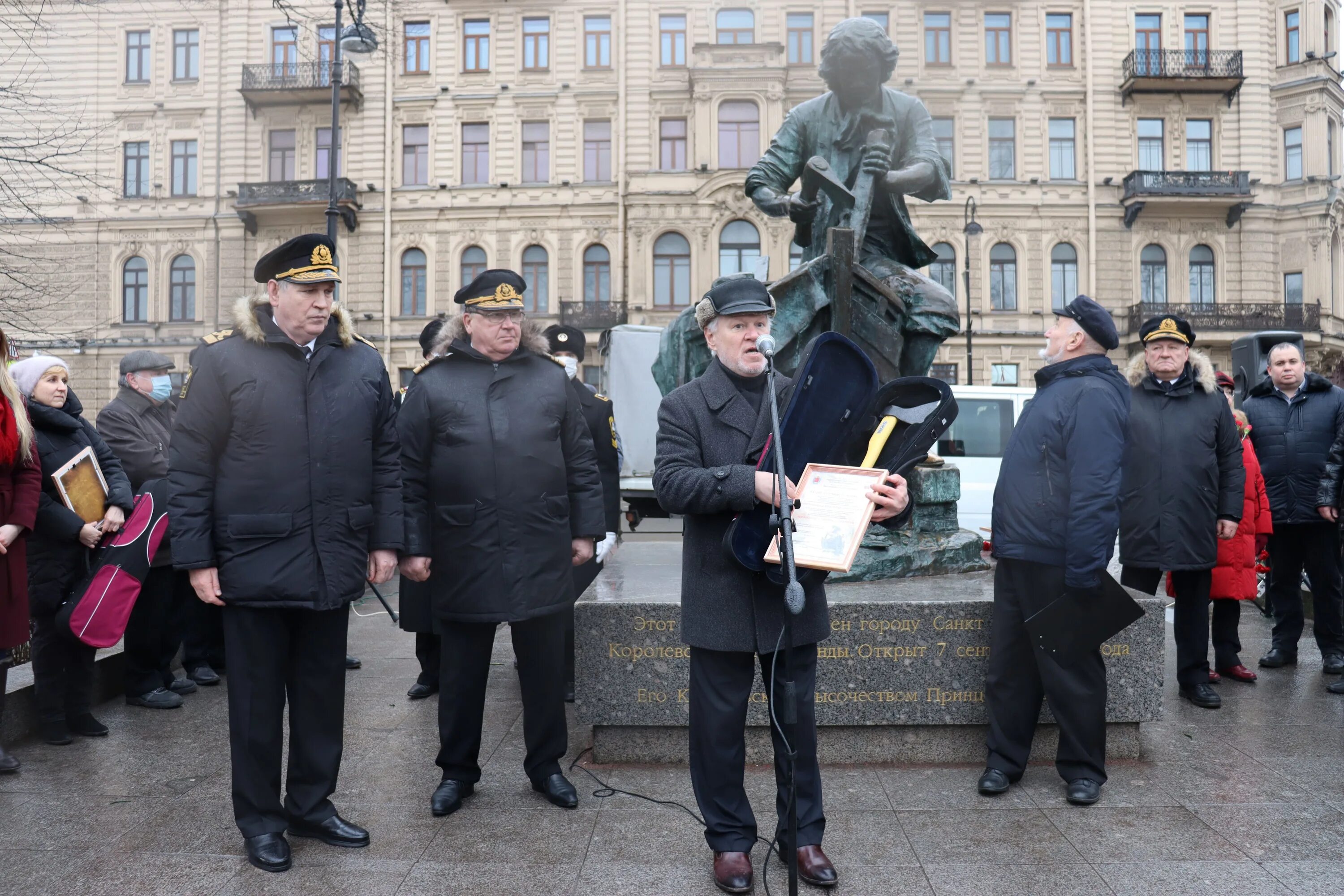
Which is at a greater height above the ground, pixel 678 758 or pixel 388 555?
pixel 388 555

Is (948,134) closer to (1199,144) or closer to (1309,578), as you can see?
(1199,144)

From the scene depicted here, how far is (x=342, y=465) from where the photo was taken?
392 cm

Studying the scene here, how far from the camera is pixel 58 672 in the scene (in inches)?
211

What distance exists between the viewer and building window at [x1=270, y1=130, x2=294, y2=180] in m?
35.1

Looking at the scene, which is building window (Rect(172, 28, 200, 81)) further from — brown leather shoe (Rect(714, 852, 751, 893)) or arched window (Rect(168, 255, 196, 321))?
brown leather shoe (Rect(714, 852, 751, 893))

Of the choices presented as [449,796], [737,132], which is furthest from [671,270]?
[449,796]

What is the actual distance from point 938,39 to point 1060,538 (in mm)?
32762

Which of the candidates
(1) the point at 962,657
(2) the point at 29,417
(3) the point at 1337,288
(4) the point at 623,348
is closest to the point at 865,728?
(1) the point at 962,657

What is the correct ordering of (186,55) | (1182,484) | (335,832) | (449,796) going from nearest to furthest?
(335,832) → (449,796) → (1182,484) → (186,55)

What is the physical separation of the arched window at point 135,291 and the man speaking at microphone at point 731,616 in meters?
36.4

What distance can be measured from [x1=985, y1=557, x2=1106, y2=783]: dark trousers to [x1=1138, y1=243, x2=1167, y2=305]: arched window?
107 ft

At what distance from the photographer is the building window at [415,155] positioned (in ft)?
113

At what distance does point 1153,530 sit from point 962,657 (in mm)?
1877

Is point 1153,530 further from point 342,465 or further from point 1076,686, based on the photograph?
point 342,465
